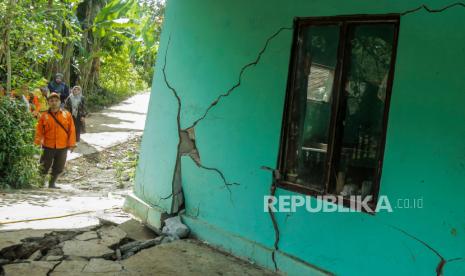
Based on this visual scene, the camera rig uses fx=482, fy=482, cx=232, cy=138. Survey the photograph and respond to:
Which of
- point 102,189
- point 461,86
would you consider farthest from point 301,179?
point 102,189

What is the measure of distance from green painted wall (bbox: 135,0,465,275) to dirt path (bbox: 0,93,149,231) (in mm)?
801

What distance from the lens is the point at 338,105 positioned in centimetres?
357

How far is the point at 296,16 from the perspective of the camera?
382 centimetres

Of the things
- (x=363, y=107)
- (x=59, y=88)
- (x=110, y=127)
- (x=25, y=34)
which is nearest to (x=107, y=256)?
(x=363, y=107)

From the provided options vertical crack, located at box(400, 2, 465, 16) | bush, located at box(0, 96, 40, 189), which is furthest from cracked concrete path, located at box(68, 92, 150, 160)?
vertical crack, located at box(400, 2, 465, 16)

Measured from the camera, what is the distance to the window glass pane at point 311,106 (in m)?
3.67

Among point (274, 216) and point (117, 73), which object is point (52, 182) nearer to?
point (274, 216)

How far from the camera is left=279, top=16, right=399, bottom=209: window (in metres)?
3.32

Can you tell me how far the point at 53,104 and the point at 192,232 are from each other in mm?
3518

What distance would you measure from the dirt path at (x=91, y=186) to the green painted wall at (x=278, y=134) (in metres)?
0.80

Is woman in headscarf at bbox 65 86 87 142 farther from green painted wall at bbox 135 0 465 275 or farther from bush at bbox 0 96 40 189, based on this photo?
green painted wall at bbox 135 0 465 275

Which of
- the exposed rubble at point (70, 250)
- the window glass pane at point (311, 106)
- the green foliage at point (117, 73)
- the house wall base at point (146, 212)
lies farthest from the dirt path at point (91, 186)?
the green foliage at point (117, 73)

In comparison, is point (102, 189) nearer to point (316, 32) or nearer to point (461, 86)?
point (316, 32)

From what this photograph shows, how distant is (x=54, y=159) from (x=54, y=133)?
1.86 feet
